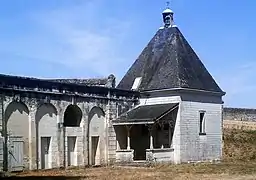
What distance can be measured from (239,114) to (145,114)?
2107cm

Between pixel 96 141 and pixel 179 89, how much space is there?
227 inches

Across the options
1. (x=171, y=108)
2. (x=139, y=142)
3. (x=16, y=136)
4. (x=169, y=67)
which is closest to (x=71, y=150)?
(x=16, y=136)

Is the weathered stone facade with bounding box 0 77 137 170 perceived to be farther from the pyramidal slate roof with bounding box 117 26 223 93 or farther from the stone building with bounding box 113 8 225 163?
the pyramidal slate roof with bounding box 117 26 223 93

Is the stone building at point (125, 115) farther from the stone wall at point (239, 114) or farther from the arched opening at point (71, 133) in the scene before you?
the stone wall at point (239, 114)

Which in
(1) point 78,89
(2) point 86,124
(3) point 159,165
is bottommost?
(3) point 159,165

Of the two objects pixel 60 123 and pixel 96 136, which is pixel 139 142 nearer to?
pixel 96 136

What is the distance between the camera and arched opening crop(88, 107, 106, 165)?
2933cm

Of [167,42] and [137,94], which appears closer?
[137,94]

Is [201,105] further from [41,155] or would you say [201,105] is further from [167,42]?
[41,155]

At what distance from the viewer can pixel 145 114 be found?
30.3 meters

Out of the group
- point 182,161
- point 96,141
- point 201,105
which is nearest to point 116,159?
point 96,141

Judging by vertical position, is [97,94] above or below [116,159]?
above

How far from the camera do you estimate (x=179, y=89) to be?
30.6m

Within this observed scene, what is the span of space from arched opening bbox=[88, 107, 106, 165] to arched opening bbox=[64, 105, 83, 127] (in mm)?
702
